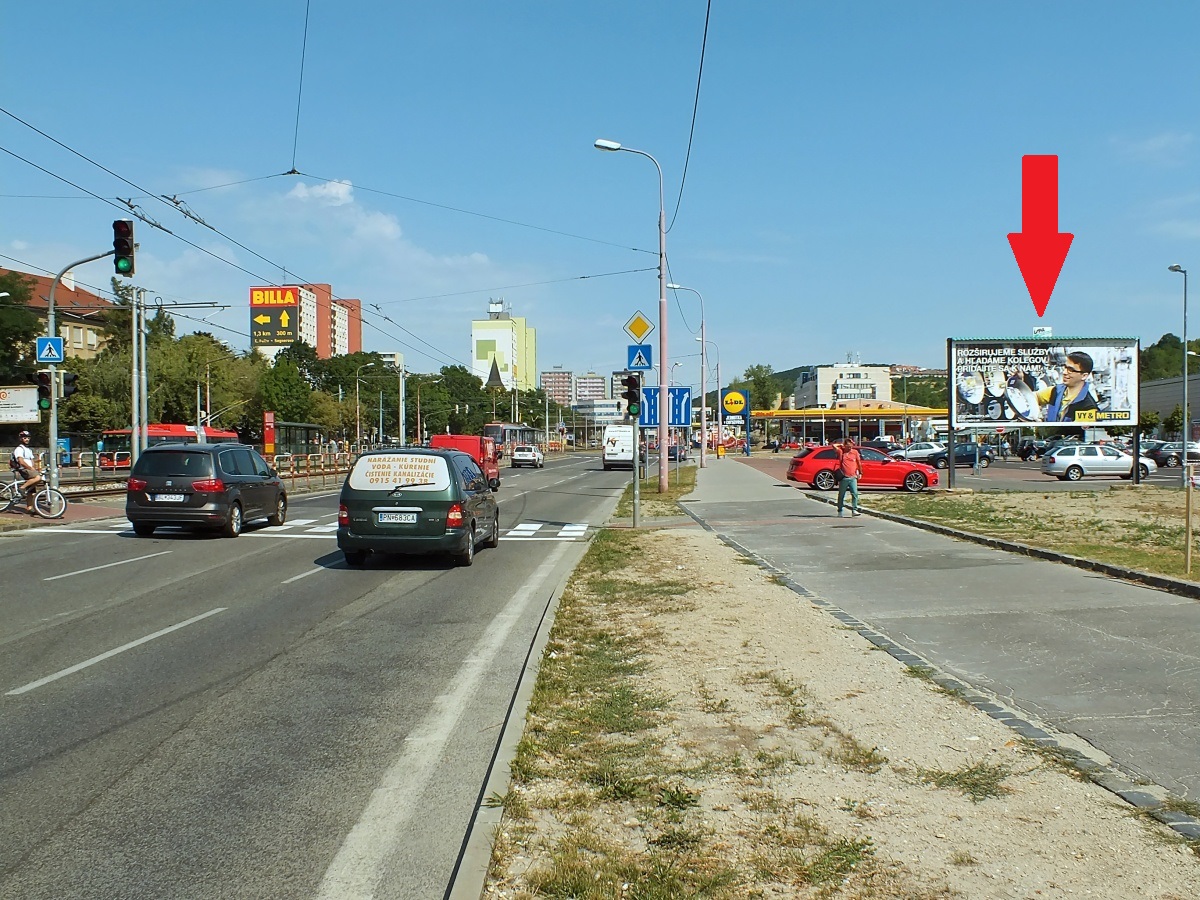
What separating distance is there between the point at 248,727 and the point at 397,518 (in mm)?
7566

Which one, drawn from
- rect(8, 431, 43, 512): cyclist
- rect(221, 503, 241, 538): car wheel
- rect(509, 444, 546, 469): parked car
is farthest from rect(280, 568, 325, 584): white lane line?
rect(509, 444, 546, 469): parked car

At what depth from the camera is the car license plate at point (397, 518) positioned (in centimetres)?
1330

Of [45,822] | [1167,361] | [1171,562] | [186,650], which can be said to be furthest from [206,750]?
[1167,361]

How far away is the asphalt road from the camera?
3.93m

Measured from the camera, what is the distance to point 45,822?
4312 millimetres

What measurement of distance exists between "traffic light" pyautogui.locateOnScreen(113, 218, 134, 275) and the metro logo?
107 meters

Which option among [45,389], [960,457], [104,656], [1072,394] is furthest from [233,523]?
[960,457]

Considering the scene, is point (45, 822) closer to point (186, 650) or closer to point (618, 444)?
point (186, 650)

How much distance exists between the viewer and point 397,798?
4645 mm

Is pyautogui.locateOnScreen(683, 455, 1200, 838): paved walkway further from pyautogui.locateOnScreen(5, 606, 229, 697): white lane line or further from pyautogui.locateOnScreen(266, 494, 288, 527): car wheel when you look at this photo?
pyautogui.locateOnScreen(266, 494, 288, 527): car wheel

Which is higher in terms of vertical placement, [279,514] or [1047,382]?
[1047,382]

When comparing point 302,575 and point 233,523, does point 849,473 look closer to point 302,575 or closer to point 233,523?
point 233,523

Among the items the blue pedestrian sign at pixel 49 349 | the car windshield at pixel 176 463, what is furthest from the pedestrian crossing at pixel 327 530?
the blue pedestrian sign at pixel 49 349

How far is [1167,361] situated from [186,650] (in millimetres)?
141088
